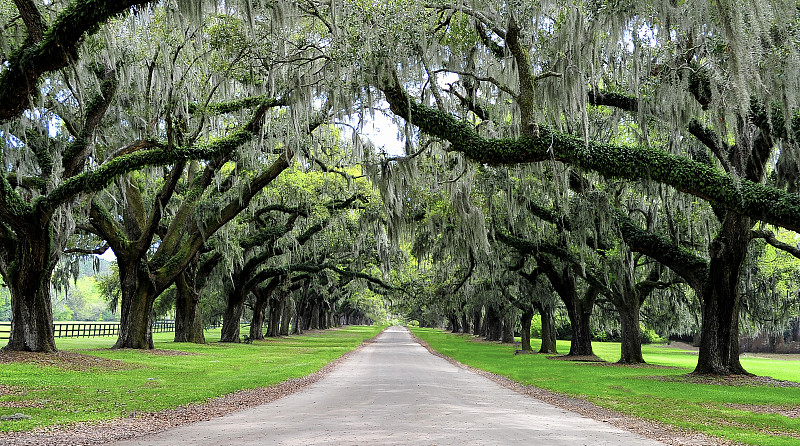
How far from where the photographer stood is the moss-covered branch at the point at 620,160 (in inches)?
375

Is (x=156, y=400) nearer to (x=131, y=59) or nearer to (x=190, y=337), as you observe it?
(x=131, y=59)

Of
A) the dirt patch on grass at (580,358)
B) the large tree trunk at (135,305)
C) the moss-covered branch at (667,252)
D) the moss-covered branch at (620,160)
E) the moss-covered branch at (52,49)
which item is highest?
the moss-covered branch at (52,49)

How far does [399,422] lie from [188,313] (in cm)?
2277

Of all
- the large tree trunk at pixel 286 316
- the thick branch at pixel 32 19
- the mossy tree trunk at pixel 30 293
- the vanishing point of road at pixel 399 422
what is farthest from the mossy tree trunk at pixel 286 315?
the thick branch at pixel 32 19

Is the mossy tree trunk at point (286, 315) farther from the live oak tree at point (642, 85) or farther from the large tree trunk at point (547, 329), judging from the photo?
the live oak tree at point (642, 85)

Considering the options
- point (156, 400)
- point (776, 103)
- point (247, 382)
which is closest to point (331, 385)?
point (247, 382)

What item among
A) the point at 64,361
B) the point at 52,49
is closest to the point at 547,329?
the point at 64,361

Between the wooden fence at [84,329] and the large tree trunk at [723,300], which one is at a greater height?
the large tree trunk at [723,300]

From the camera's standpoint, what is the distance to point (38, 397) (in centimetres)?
905

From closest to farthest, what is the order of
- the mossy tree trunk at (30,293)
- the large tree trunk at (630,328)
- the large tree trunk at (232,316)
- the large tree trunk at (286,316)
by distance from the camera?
the mossy tree trunk at (30,293), the large tree trunk at (630,328), the large tree trunk at (232,316), the large tree trunk at (286,316)

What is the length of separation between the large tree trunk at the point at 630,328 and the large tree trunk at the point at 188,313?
18.6m

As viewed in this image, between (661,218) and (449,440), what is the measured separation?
50.9ft

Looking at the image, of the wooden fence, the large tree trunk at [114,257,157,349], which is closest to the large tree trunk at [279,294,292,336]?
the wooden fence

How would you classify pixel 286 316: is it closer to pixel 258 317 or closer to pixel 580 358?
pixel 258 317
